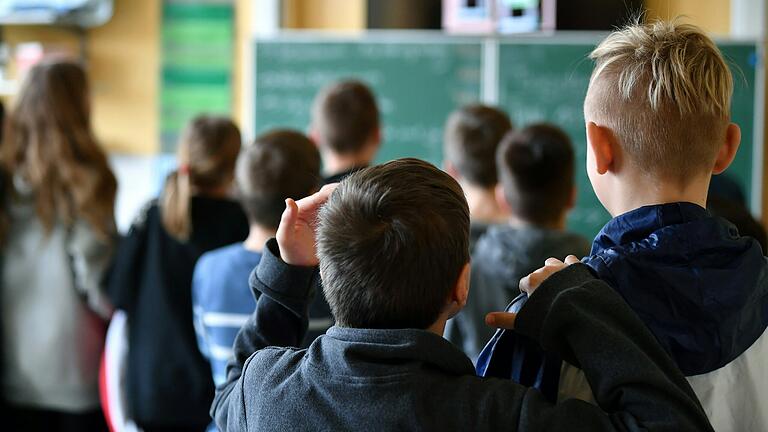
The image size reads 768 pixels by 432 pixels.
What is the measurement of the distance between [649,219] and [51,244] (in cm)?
223

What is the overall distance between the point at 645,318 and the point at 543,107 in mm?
3948

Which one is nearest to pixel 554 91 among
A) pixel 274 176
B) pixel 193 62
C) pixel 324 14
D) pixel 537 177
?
pixel 324 14

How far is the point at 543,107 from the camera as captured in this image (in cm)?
492

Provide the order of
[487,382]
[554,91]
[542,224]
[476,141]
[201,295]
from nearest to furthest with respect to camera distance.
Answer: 1. [487,382]
2. [201,295]
3. [542,224]
4. [476,141]
5. [554,91]

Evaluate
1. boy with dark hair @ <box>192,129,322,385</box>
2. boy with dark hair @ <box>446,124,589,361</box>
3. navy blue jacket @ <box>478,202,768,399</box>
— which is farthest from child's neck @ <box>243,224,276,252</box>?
navy blue jacket @ <box>478,202,768,399</box>

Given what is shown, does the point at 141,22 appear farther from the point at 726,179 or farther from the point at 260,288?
the point at 260,288

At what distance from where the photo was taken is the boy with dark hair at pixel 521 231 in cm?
228

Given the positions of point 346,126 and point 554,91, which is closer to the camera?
point 346,126

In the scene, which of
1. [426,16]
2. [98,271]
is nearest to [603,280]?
[98,271]

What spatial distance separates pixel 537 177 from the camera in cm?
242

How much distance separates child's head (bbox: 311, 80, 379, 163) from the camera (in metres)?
2.87

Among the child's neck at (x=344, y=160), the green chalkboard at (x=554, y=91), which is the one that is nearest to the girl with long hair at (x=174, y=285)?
the child's neck at (x=344, y=160)

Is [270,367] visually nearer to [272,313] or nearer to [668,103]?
[272,313]

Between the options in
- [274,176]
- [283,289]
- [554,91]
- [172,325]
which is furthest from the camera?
[554,91]
